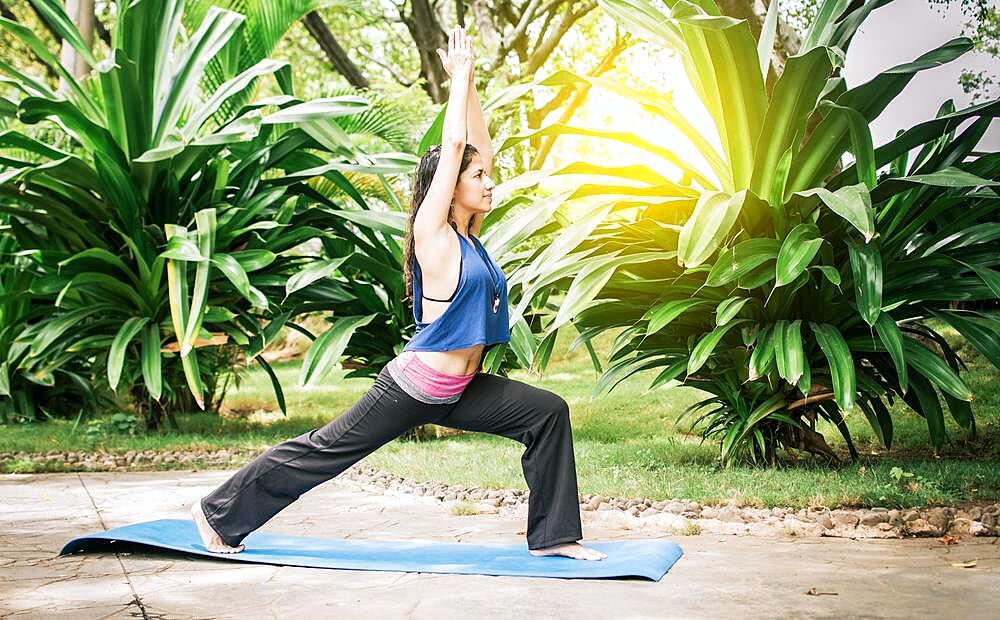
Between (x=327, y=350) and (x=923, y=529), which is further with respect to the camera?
(x=327, y=350)

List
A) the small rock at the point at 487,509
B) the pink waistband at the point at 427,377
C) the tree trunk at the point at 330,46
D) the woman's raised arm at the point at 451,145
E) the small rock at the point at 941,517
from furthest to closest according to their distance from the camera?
the tree trunk at the point at 330,46, the small rock at the point at 487,509, the small rock at the point at 941,517, the pink waistband at the point at 427,377, the woman's raised arm at the point at 451,145

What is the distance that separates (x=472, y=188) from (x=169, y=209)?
143 inches

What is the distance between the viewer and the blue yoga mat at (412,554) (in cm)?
293

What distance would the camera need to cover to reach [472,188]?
3.07 metres

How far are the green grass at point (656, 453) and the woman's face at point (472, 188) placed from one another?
59.8 inches

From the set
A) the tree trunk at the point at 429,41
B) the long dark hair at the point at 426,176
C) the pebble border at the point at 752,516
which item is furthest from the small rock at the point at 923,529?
the tree trunk at the point at 429,41

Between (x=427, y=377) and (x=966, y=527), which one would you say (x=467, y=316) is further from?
(x=966, y=527)

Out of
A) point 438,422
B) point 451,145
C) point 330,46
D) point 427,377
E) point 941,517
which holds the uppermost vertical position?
point 330,46

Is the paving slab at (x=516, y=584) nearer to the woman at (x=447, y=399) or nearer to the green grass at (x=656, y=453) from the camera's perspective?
the woman at (x=447, y=399)

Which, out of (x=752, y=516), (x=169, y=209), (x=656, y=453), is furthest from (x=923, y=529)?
(x=169, y=209)

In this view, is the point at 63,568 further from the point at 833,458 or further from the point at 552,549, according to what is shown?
the point at 833,458

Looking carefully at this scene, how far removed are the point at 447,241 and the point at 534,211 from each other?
146cm

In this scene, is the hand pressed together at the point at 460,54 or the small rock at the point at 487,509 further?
the small rock at the point at 487,509

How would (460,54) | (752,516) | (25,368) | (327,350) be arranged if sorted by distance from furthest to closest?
(25,368), (327,350), (752,516), (460,54)
